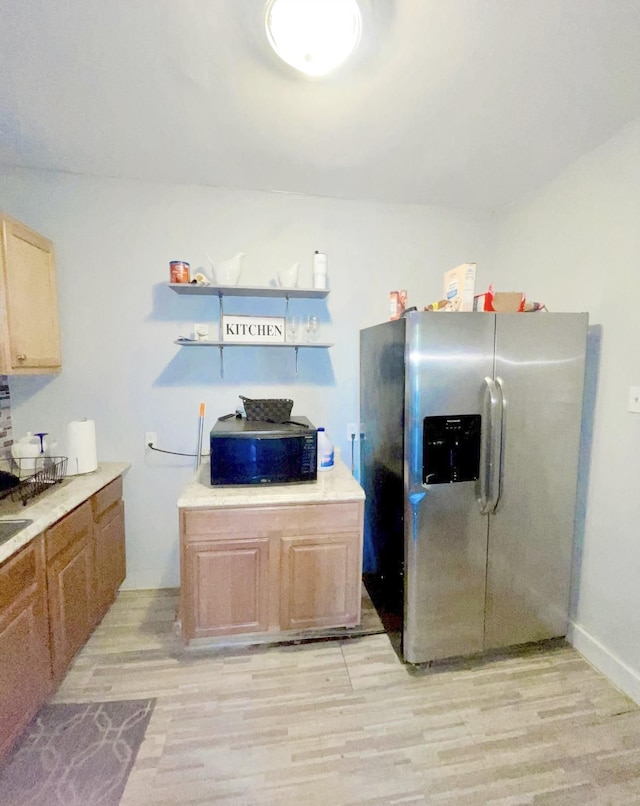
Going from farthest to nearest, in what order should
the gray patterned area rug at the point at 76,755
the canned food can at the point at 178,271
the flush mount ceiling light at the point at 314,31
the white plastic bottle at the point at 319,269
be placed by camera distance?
the white plastic bottle at the point at 319,269 < the canned food can at the point at 178,271 < the gray patterned area rug at the point at 76,755 < the flush mount ceiling light at the point at 314,31

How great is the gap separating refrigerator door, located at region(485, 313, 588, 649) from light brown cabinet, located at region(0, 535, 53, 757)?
2017 mm

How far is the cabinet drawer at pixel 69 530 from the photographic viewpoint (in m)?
1.60

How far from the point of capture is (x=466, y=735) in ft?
5.05

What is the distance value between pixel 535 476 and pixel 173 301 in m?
2.30

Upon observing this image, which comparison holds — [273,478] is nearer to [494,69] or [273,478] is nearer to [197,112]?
[197,112]

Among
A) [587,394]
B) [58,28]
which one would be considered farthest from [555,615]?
[58,28]

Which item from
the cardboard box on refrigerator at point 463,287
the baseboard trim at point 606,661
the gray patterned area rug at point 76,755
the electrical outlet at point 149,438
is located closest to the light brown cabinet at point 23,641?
the gray patterned area rug at point 76,755

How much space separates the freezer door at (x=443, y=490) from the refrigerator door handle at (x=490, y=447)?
0.10 ft

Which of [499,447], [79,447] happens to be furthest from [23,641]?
[499,447]

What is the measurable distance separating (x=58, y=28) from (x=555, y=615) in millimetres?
3269

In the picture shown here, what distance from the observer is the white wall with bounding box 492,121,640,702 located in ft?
5.65

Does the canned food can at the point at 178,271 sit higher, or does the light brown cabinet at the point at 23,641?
the canned food can at the point at 178,271

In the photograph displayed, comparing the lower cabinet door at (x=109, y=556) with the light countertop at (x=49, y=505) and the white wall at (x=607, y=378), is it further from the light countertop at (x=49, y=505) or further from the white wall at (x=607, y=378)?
the white wall at (x=607, y=378)

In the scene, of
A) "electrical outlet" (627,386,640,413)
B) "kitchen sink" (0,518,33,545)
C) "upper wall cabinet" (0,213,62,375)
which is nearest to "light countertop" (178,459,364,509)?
"kitchen sink" (0,518,33,545)
